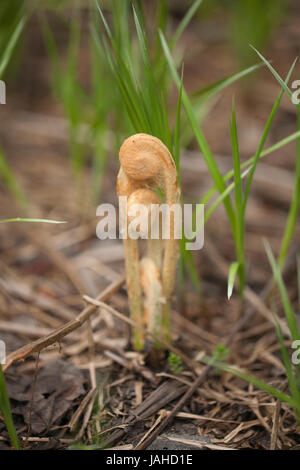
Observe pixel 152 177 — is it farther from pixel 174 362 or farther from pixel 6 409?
pixel 6 409

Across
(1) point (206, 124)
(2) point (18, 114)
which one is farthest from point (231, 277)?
(2) point (18, 114)

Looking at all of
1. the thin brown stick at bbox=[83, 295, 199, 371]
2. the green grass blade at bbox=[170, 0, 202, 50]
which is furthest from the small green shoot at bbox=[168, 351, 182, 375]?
the green grass blade at bbox=[170, 0, 202, 50]

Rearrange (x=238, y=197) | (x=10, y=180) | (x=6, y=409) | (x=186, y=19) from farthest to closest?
(x=10, y=180) → (x=186, y=19) → (x=238, y=197) → (x=6, y=409)

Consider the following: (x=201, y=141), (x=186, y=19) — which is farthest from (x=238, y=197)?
(x=186, y=19)

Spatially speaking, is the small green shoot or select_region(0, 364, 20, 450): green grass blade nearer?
select_region(0, 364, 20, 450): green grass blade

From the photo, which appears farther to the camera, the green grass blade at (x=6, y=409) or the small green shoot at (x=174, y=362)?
the small green shoot at (x=174, y=362)

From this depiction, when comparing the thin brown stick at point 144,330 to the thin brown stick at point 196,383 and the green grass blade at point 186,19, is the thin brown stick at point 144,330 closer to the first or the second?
the thin brown stick at point 196,383

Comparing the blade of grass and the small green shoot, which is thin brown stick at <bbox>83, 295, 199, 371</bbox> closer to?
the small green shoot

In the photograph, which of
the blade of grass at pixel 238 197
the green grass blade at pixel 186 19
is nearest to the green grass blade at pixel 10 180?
the green grass blade at pixel 186 19
